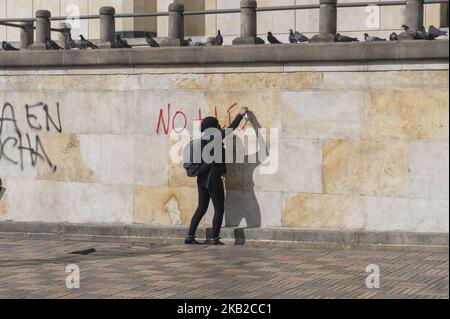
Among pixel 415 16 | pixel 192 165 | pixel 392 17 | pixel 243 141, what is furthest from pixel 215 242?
pixel 392 17

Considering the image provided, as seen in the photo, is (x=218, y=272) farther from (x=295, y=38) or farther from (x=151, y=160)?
(x=295, y=38)

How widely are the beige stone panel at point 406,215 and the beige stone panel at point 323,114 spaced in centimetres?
109

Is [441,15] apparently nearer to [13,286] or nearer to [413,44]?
[413,44]

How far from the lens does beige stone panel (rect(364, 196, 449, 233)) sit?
643 inches

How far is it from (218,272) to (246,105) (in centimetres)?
378

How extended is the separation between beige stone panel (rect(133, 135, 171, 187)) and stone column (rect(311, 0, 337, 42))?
301cm

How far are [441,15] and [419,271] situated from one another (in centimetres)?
944

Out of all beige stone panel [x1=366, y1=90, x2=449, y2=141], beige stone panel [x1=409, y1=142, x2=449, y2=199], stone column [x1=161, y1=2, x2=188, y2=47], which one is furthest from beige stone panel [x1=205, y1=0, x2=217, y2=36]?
beige stone panel [x1=409, y1=142, x2=449, y2=199]

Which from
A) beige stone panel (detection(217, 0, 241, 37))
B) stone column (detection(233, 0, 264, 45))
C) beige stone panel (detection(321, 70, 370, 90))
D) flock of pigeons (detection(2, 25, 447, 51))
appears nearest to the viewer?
flock of pigeons (detection(2, 25, 447, 51))

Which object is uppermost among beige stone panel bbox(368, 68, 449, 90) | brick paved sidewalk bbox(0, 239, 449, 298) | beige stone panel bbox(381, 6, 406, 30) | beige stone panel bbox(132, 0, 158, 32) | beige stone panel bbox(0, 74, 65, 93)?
beige stone panel bbox(132, 0, 158, 32)

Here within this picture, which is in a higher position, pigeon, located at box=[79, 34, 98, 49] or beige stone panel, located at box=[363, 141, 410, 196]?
pigeon, located at box=[79, 34, 98, 49]

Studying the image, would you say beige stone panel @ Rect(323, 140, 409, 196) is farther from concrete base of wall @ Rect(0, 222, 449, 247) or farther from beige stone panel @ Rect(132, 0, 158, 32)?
beige stone panel @ Rect(132, 0, 158, 32)
